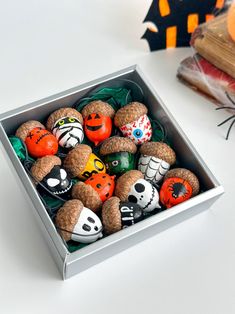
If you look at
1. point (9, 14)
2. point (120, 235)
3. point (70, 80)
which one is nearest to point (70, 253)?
point (120, 235)

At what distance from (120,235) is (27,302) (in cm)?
18

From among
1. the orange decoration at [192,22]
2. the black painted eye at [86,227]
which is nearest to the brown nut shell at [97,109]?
the black painted eye at [86,227]

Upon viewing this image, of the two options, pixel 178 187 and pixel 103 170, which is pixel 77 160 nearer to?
pixel 103 170

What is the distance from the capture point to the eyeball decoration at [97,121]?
79 centimetres

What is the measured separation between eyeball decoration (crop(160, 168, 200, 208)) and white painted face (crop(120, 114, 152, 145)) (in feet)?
0.26

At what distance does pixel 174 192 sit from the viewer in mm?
720

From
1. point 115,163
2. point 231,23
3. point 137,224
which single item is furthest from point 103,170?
point 231,23

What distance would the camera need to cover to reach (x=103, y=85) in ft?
2.71

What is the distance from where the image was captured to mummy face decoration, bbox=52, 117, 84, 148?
0.77 meters

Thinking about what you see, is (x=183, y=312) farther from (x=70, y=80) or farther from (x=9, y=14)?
(x=9, y=14)

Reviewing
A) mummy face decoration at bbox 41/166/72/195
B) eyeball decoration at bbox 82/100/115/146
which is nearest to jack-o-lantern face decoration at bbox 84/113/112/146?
eyeball decoration at bbox 82/100/115/146

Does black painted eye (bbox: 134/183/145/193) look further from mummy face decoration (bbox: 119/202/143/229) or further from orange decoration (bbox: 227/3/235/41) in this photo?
orange decoration (bbox: 227/3/235/41)

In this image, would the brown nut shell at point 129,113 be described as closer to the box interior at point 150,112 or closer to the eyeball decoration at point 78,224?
the box interior at point 150,112

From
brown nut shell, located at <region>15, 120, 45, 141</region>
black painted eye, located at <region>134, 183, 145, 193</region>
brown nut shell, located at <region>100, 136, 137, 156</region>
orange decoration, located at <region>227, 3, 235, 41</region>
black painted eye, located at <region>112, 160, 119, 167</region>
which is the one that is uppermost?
orange decoration, located at <region>227, 3, 235, 41</region>
